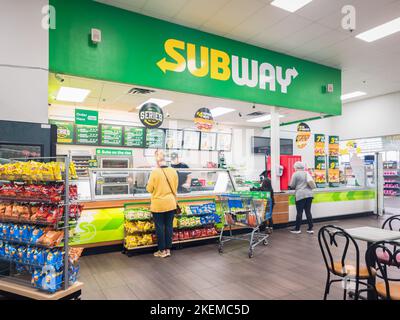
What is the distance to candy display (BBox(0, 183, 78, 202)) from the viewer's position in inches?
104

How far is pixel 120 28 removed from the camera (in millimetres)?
4961

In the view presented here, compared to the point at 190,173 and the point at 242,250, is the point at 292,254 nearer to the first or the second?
the point at 242,250

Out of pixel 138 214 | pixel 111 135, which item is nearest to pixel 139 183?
pixel 138 214

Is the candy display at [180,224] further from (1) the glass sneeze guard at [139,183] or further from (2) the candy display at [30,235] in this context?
(2) the candy display at [30,235]

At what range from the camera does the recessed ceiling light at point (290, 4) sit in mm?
4816

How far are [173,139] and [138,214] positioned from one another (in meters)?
5.67

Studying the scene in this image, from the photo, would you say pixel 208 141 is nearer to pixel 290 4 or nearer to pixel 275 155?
pixel 275 155

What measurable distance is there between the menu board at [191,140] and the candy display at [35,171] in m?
7.86

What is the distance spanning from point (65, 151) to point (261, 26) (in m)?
6.42

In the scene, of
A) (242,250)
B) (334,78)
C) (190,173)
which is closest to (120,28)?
(190,173)

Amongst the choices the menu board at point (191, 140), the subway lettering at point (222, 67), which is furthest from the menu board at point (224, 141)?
the subway lettering at point (222, 67)

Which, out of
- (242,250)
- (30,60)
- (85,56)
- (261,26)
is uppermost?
(261,26)

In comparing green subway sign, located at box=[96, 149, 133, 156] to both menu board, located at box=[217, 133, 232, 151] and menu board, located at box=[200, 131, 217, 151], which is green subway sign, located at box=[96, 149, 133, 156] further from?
menu board, located at box=[217, 133, 232, 151]

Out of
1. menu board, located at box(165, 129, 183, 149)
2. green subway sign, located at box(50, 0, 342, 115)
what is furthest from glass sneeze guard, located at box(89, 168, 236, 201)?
menu board, located at box(165, 129, 183, 149)
